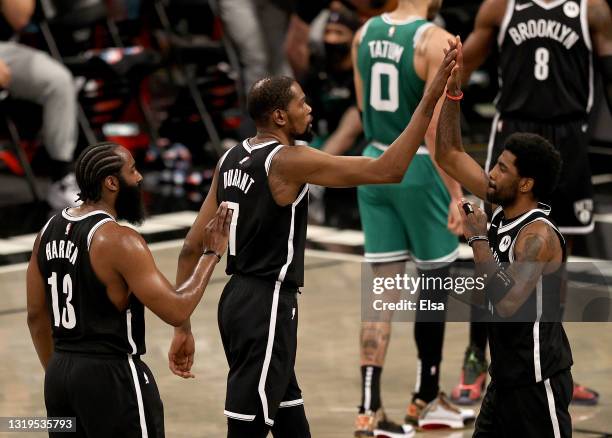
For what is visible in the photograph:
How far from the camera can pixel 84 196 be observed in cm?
446

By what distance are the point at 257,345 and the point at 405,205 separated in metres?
1.54

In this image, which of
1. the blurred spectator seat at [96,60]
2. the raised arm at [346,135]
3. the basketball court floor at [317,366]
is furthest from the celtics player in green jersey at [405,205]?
the blurred spectator seat at [96,60]

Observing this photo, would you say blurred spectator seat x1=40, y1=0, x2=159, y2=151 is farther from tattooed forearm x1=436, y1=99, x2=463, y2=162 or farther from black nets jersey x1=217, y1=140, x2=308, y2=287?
black nets jersey x1=217, y1=140, x2=308, y2=287

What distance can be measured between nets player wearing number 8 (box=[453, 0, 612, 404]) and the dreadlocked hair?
258 cm

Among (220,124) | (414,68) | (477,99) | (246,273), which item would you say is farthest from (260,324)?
(477,99)

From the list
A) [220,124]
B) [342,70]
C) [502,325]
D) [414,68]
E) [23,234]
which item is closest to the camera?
[502,325]

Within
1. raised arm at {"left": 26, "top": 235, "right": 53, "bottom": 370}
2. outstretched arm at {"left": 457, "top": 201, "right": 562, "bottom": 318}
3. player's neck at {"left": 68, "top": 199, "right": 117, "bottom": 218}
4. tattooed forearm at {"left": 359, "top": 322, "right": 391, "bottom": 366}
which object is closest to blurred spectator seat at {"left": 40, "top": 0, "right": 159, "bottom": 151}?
tattooed forearm at {"left": 359, "top": 322, "right": 391, "bottom": 366}

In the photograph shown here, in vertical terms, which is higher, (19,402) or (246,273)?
(246,273)

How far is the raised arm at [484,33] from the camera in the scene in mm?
6613

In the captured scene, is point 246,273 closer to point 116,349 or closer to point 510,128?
point 116,349

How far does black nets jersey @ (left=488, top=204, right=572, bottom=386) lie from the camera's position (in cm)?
467

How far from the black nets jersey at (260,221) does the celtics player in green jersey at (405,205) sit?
132cm

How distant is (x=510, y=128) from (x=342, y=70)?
16.9 feet

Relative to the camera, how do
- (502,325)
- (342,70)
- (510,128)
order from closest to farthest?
1. (502,325)
2. (510,128)
3. (342,70)
